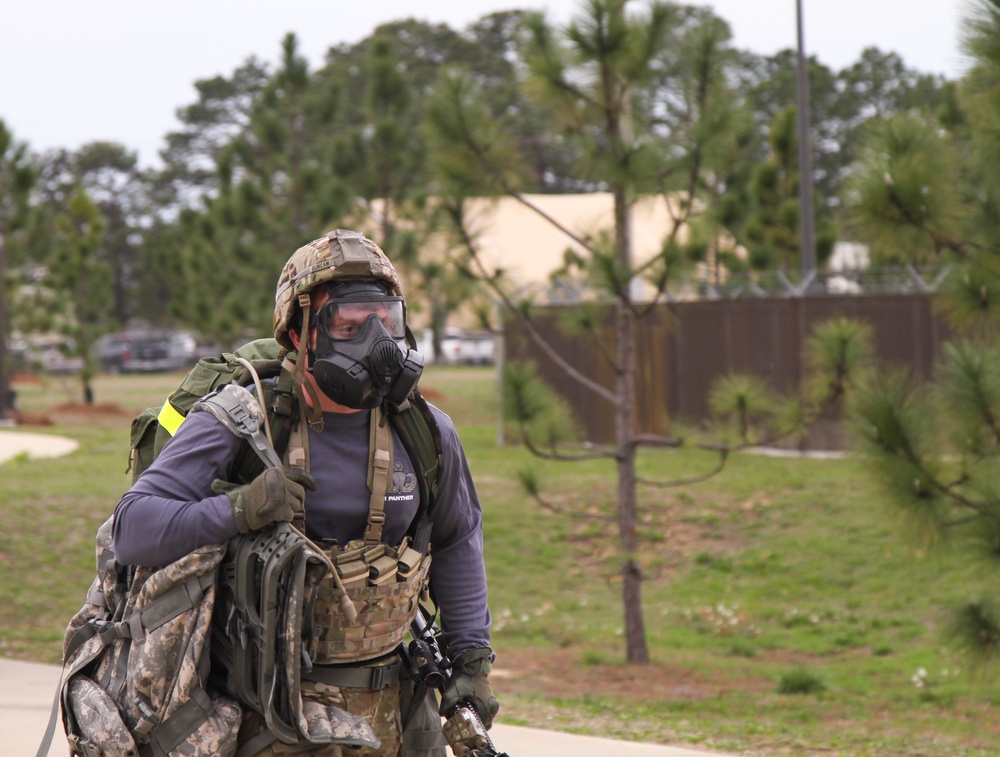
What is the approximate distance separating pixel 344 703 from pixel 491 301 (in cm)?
718

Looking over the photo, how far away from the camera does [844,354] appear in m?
9.09

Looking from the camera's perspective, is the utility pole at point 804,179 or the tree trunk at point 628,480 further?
the utility pole at point 804,179

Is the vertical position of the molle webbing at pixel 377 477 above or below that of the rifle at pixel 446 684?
above

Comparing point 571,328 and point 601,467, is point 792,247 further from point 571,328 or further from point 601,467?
point 571,328

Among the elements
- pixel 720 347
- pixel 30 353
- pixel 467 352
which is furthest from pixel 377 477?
pixel 467 352

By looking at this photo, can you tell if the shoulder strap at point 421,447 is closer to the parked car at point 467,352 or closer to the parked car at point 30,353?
the parked car at point 30,353

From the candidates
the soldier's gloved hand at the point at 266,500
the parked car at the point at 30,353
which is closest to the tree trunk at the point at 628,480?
the soldier's gloved hand at the point at 266,500

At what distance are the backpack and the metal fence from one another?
40.1ft

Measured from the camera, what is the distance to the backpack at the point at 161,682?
2.87m

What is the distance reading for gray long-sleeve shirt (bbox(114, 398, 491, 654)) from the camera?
9.36ft

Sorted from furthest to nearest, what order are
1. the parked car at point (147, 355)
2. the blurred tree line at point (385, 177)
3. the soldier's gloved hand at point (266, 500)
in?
1. the parked car at point (147, 355)
2. the blurred tree line at point (385, 177)
3. the soldier's gloved hand at point (266, 500)

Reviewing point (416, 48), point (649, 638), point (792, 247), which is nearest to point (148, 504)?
point (649, 638)

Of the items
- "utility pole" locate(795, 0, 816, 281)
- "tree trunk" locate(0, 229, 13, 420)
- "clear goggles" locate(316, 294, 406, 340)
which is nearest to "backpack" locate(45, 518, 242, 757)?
"clear goggles" locate(316, 294, 406, 340)

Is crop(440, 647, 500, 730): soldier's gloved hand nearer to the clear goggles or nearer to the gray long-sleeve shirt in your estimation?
the gray long-sleeve shirt
